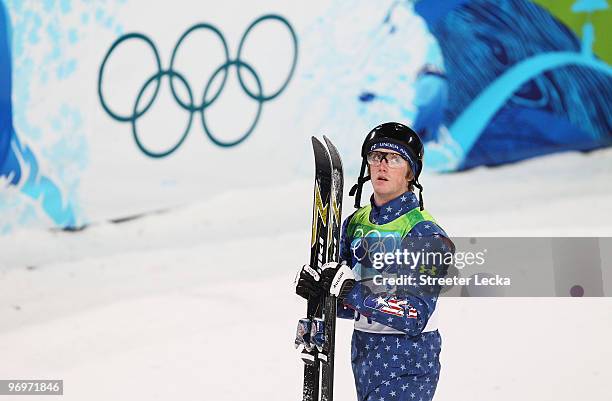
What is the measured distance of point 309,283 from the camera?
93.7 inches

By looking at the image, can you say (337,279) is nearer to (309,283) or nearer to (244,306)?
(309,283)

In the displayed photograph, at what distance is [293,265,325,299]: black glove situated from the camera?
2.37m

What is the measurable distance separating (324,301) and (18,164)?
129 inches

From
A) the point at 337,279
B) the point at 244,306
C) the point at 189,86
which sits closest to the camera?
the point at 337,279

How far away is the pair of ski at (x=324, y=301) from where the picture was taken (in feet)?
7.85

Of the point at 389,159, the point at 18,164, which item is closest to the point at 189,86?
the point at 18,164

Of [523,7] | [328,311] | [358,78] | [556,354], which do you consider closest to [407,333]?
[328,311]

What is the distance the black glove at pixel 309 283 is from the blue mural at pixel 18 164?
2.91 m

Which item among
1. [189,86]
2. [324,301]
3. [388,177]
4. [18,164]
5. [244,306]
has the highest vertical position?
[189,86]

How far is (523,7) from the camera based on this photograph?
15.8 feet

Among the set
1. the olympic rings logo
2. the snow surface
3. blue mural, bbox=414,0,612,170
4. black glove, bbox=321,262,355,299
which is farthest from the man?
the olympic rings logo

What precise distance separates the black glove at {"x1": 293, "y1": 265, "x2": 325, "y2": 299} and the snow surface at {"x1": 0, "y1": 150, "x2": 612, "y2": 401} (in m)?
1.22

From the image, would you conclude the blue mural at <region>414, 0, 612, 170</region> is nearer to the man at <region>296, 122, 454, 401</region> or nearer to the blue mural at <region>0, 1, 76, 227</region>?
the blue mural at <region>0, 1, 76, 227</region>

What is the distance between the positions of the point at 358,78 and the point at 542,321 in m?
1.71
